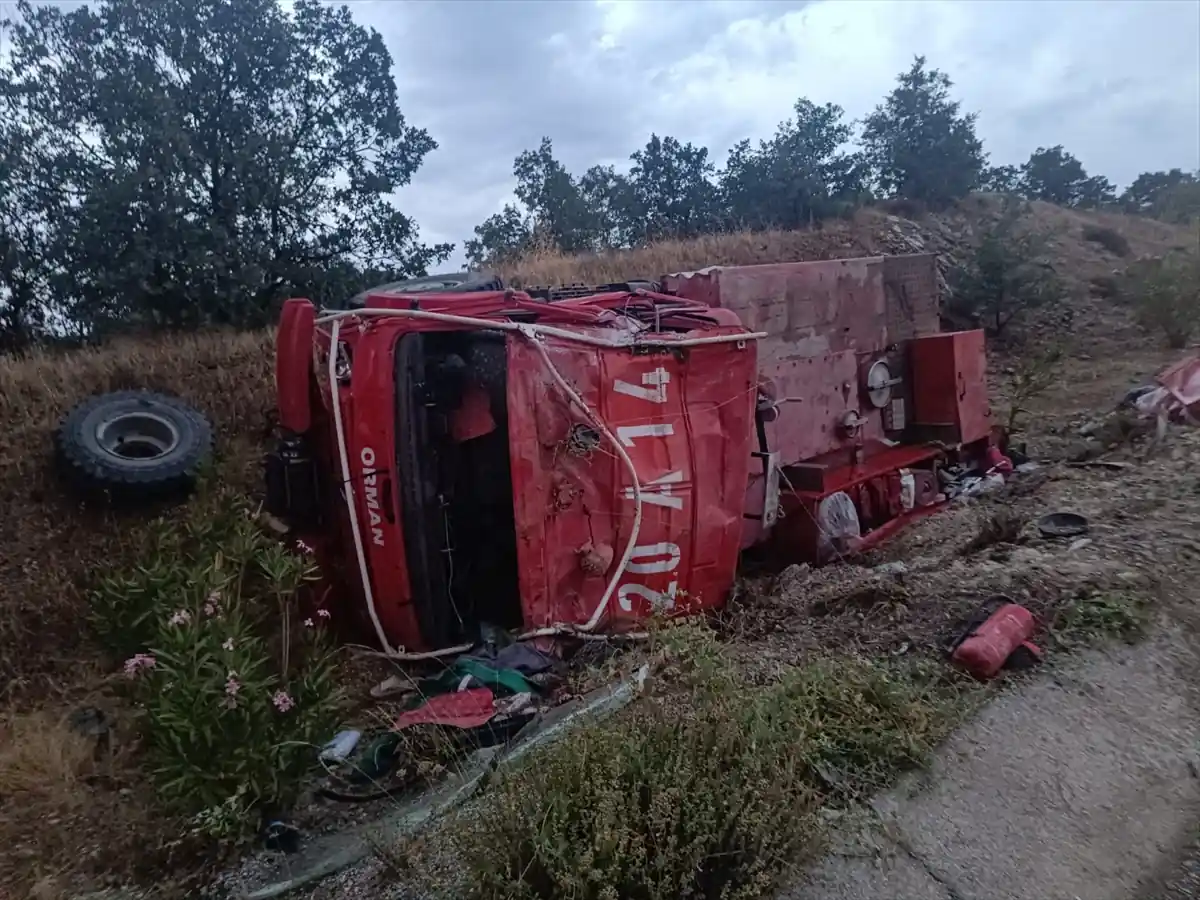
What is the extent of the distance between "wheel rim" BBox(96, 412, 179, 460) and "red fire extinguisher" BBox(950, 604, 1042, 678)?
14.4 feet

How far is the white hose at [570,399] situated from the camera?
13.3ft

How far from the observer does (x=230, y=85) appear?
8781 mm

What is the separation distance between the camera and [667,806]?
2143mm

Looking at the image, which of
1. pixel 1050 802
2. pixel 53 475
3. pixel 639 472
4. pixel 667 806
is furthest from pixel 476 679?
pixel 53 475

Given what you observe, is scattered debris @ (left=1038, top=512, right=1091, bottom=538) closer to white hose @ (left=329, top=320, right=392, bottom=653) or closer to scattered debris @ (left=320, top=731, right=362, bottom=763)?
white hose @ (left=329, top=320, right=392, bottom=653)

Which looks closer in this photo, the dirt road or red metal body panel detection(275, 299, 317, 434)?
the dirt road

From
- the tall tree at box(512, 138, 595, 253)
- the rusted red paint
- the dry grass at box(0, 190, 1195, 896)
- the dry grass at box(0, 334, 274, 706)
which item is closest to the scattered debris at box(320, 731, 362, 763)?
the dry grass at box(0, 190, 1195, 896)

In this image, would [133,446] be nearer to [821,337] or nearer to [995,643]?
[821,337]

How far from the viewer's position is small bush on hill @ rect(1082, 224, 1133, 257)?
19.3 meters

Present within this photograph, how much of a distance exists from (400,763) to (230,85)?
7.49m

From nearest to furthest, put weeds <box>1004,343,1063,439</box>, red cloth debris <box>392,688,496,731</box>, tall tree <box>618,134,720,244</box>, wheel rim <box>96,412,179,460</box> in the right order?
red cloth debris <box>392,688,496,731</box>, wheel rim <box>96,412,179,460</box>, weeds <box>1004,343,1063,439</box>, tall tree <box>618,134,720,244</box>

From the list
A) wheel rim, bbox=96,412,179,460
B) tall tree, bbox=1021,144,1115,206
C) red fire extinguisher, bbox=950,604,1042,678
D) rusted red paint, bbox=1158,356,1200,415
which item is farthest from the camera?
tall tree, bbox=1021,144,1115,206

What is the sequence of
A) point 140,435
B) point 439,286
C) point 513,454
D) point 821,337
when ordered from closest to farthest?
point 513,454, point 439,286, point 140,435, point 821,337

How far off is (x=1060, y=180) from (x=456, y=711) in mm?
30252
